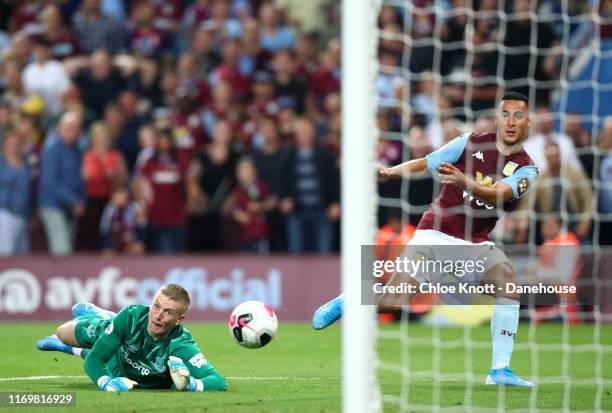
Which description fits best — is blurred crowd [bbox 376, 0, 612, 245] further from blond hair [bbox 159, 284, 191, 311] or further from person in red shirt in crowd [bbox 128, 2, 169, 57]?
blond hair [bbox 159, 284, 191, 311]

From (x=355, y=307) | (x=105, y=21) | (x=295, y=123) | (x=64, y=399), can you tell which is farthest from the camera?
(x=105, y=21)

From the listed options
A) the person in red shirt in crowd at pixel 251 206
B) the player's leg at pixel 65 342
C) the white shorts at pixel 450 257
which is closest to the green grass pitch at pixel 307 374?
the player's leg at pixel 65 342

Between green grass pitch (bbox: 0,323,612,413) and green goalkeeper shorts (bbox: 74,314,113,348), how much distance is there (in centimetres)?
29

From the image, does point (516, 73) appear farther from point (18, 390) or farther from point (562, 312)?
point (18, 390)

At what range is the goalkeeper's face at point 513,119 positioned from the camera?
835cm

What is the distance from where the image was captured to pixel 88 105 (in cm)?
1628

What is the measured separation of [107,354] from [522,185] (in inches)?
121

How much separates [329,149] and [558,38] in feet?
10.4

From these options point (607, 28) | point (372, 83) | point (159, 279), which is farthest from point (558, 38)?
point (372, 83)

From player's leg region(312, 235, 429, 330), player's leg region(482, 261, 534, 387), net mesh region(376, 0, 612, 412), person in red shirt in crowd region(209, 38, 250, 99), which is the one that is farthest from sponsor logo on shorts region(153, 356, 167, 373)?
person in red shirt in crowd region(209, 38, 250, 99)

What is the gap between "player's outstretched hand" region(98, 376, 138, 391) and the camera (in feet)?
25.6

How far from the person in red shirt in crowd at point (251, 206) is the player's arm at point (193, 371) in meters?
6.97

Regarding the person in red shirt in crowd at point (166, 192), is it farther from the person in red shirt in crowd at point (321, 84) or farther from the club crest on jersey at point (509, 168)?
the club crest on jersey at point (509, 168)

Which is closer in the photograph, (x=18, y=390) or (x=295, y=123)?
(x=18, y=390)
